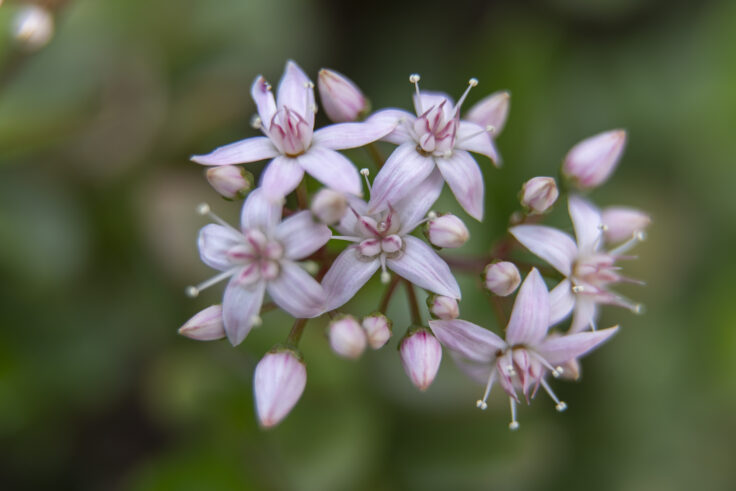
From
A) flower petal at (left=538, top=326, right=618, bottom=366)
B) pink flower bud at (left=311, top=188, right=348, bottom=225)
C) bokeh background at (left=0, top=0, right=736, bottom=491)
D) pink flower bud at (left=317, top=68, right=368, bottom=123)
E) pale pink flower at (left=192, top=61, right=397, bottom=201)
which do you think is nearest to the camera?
→ pink flower bud at (left=311, top=188, right=348, bottom=225)

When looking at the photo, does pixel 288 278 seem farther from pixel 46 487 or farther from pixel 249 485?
pixel 46 487

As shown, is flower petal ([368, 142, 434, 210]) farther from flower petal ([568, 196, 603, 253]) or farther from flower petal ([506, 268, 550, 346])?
flower petal ([568, 196, 603, 253])

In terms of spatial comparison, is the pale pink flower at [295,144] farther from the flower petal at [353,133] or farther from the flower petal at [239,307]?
the flower petal at [239,307]

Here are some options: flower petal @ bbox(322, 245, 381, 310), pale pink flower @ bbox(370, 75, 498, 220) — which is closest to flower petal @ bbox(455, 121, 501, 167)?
pale pink flower @ bbox(370, 75, 498, 220)

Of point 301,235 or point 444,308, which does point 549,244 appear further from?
point 301,235

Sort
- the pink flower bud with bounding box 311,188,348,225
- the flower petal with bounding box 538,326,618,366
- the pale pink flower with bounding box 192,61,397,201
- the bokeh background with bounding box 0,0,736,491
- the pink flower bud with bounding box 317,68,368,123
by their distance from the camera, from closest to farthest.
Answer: the pink flower bud with bounding box 311,188,348,225 → the pale pink flower with bounding box 192,61,397,201 → the flower petal with bounding box 538,326,618,366 → the pink flower bud with bounding box 317,68,368,123 → the bokeh background with bounding box 0,0,736,491

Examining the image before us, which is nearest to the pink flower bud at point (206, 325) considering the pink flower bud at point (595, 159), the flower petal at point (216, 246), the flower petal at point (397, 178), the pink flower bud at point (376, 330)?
the flower petal at point (216, 246)

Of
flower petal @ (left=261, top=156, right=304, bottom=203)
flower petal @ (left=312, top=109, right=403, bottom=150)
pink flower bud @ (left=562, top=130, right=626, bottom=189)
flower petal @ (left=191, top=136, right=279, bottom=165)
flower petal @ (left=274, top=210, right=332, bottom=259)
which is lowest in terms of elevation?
pink flower bud @ (left=562, top=130, right=626, bottom=189)
